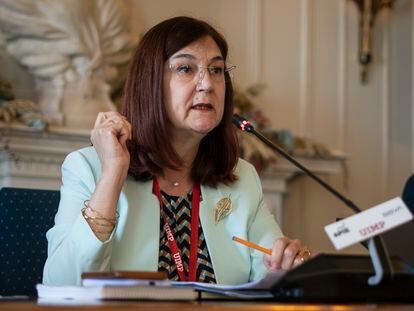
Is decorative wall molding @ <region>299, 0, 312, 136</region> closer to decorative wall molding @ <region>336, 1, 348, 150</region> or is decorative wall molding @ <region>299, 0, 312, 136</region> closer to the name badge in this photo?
decorative wall molding @ <region>336, 1, 348, 150</region>

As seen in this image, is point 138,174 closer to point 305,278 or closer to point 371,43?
point 305,278

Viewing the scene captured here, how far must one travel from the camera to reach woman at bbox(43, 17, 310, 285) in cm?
190

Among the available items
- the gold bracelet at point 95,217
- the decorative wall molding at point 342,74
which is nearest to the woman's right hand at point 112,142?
the gold bracelet at point 95,217

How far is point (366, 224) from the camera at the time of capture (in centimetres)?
140

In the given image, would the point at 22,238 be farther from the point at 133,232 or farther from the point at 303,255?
the point at 303,255

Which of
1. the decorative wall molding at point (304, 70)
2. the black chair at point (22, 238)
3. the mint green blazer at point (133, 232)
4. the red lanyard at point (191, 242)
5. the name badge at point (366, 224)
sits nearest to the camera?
the name badge at point (366, 224)

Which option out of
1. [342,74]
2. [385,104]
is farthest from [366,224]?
[385,104]

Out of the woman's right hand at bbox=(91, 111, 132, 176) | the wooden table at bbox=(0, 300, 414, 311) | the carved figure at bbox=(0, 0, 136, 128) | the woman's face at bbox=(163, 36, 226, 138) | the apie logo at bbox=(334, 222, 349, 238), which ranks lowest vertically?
the wooden table at bbox=(0, 300, 414, 311)

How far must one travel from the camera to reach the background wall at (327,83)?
4594mm

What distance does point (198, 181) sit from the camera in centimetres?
227

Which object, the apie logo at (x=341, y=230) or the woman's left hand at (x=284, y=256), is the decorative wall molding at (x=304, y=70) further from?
the apie logo at (x=341, y=230)

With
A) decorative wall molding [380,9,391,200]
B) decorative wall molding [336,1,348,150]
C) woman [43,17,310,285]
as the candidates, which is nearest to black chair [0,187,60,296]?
woman [43,17,310,285]

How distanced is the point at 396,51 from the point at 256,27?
1.02 m

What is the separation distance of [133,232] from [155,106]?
0.37 m
